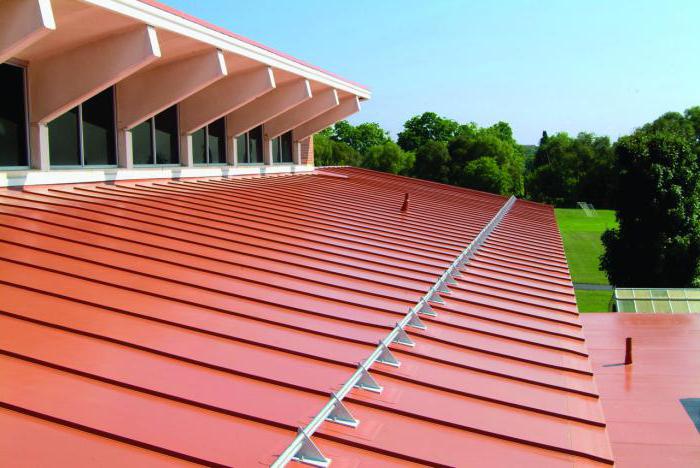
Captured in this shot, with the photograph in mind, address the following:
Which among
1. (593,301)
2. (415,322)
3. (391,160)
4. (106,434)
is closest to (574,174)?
(391,160)

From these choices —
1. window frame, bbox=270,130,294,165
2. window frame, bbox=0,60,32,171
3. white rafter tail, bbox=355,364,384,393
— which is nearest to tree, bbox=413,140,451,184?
window frame, bbox=270,130,294,165

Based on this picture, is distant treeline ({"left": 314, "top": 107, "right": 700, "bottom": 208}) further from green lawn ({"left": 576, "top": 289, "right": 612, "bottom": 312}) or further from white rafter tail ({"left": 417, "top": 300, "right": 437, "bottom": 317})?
white rafter tail ({"left": 417, "top": 300, "right": 437, "bottom": 317})

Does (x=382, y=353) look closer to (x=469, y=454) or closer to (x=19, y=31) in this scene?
(x=469, y=454)

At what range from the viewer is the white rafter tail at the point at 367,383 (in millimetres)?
3244

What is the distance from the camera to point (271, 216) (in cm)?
753

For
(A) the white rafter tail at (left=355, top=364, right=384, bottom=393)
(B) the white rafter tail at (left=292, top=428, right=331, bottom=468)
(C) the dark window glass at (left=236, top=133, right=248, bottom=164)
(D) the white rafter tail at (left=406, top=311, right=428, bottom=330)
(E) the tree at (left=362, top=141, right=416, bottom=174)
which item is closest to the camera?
(B) the white rafter tail at (left=292, top=428, right=331, bottom=468)

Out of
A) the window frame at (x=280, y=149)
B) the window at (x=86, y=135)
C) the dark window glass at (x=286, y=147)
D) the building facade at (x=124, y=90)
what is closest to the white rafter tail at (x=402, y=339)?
the building facade at (x=124, y=90)

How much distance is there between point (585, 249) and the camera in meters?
50.9

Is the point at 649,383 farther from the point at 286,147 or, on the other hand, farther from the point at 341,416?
the point at 286,147

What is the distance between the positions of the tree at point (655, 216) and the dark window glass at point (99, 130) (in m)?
24.2

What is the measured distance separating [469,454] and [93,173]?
6390mm

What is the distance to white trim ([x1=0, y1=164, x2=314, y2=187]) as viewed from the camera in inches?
263

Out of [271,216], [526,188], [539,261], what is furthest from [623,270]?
[526,188]

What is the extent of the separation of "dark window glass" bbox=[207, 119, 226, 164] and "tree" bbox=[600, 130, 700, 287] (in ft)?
68.7
